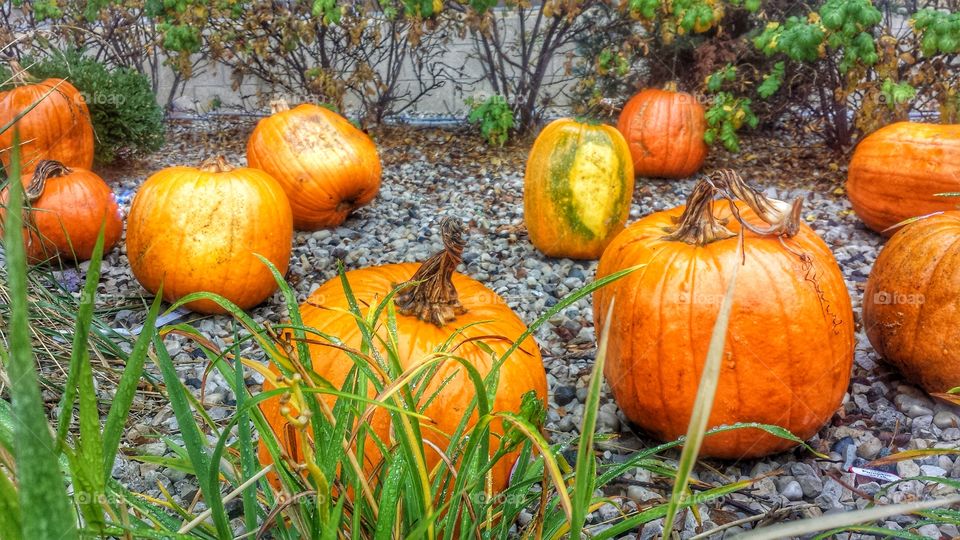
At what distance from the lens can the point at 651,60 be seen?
551cm

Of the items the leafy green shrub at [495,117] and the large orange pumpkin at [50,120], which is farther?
the leafy green shrub at [495,117]

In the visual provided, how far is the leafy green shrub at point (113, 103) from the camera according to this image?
468 cm

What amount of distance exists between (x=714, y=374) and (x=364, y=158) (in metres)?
3.59

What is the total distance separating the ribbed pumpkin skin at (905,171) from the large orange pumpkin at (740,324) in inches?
66.7

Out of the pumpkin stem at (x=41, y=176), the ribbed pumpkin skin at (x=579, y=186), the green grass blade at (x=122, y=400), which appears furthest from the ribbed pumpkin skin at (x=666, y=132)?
the green grass blade at (x=122, y=400)

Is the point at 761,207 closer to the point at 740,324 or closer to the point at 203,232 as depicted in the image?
the point at 740,324

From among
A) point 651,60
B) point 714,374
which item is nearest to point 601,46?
point 651,60

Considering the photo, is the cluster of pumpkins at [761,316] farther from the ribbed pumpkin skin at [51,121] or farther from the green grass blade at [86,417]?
the ribbed pumpkin skin at [51,121]

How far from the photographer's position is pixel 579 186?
336cm

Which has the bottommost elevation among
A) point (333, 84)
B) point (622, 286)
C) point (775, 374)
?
point (775, 374)

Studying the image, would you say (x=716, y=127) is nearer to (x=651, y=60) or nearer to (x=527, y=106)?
(x=651, y=60)

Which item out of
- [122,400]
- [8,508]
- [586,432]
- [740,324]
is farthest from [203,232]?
[586,432]

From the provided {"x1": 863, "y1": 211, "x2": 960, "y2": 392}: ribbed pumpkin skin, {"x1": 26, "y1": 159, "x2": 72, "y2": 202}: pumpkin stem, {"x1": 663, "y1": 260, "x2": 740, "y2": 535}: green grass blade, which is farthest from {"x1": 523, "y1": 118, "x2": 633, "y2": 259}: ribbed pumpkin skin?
{"x1": 663, "y1": 260, "x2": 740, "y2": 535}: green grass blade

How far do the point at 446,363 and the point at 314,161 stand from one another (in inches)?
91.9
